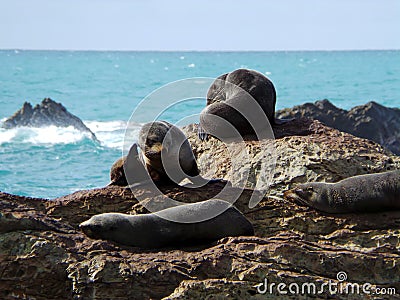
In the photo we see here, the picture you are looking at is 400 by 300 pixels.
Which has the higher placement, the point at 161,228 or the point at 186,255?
Answer: the point at 161,228

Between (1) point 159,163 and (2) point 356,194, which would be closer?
(2) point 356,194

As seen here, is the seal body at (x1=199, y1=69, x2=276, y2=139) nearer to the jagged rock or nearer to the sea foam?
the sea foam

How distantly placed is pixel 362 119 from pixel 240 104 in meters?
9.47

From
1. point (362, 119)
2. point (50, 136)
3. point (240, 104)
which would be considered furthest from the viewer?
point (50, 136)

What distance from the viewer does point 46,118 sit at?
23.6 meters

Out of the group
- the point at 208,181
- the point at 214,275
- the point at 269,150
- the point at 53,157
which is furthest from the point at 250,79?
the point at 53,157

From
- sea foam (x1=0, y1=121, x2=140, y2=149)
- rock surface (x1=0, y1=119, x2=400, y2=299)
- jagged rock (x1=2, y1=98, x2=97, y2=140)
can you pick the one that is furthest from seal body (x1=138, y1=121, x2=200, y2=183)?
jagged rock (x1=2, y1=98, x2=97, y2=140)

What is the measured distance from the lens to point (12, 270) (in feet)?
15.7

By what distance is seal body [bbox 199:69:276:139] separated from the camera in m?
7.67

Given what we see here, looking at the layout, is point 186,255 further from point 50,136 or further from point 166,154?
point 50,136

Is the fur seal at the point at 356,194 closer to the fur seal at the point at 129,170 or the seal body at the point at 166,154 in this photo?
the seal body at the point at 166,154

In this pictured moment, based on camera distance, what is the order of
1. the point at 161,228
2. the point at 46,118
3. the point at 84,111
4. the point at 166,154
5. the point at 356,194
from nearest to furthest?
1. the point at 161,228
2. the point at 356,194
3. the point at 166,154
4. the point at 46,118
5. the point at 84,111

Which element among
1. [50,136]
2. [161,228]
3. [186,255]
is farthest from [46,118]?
[186,255]

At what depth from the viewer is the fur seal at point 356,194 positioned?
5.69 m
